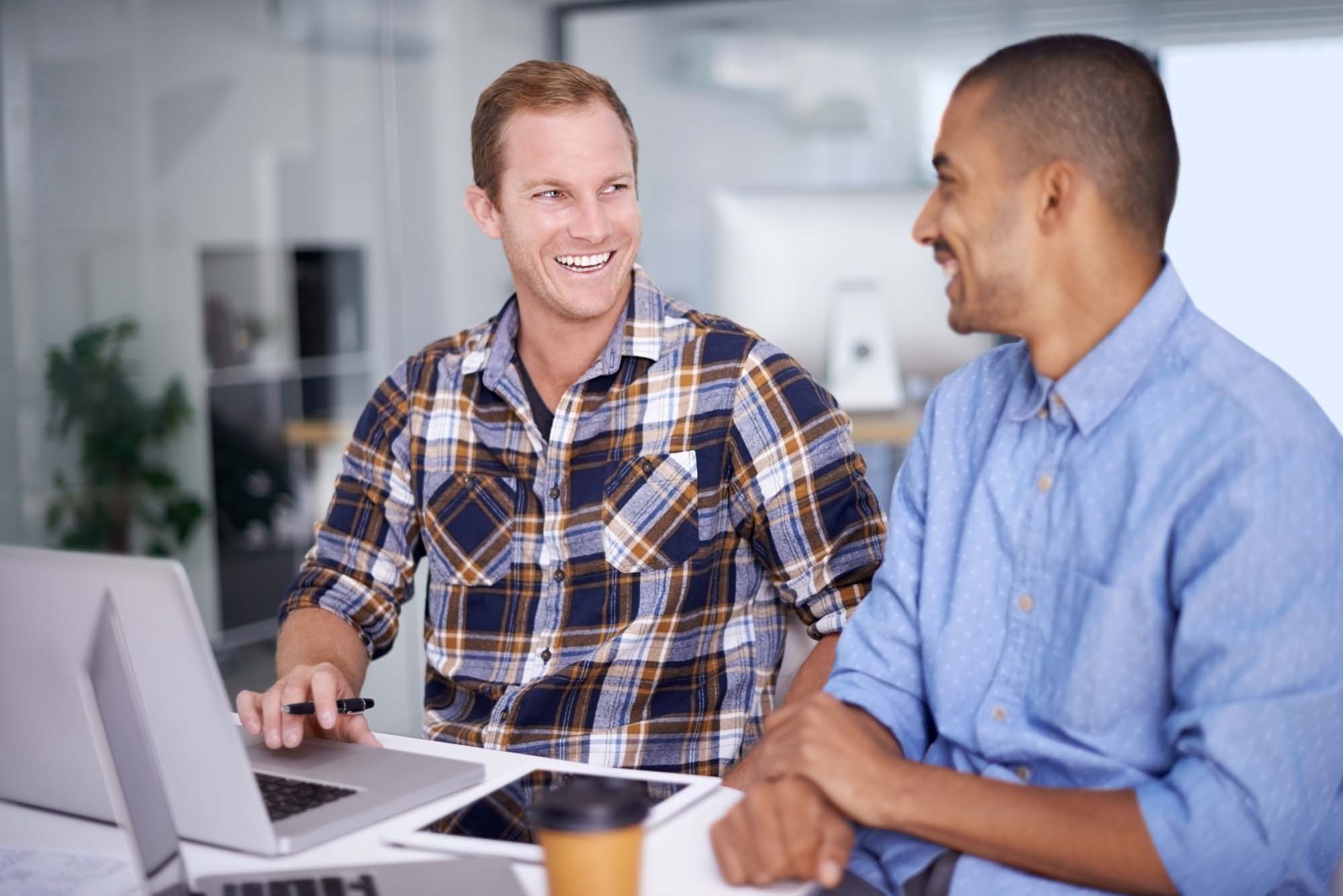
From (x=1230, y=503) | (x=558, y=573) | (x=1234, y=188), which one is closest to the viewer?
(x=1230, y=503)

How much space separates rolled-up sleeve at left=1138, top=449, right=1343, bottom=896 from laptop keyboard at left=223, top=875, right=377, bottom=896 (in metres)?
0.61

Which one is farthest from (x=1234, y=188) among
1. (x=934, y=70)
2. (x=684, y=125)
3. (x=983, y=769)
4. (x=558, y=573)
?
(x=983, y=769)

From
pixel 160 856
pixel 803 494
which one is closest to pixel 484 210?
pixel 803 494

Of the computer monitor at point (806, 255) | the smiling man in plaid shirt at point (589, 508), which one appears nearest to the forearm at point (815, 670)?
the smiling man in plaid shirt at point (589, 508)

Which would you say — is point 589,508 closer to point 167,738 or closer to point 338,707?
point 338,707

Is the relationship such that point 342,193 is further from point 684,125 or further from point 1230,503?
point 1230,503

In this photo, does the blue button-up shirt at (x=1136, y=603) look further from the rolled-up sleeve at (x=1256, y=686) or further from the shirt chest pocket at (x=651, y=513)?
the shirt chest pocket at (x=651, y=513)

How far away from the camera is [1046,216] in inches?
49.1

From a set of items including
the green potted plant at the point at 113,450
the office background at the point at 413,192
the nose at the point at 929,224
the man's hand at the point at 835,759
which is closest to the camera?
the man's hand at the point at 835,759

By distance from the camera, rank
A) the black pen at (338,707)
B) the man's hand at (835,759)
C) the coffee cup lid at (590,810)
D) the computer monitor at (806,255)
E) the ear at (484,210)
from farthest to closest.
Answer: the computer monitor at (806,255) < the ear at (484,210) < the black pen at (338,707) < the man's hand at (835,759) < the coffee cup lid at (590,810)

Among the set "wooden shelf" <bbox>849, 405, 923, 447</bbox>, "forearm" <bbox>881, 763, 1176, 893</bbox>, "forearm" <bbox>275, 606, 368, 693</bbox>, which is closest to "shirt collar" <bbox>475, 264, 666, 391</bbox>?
"forearm" <bbox>275, 606, 368, 693</bbox>

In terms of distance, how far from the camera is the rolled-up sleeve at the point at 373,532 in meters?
1.95

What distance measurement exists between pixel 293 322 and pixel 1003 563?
298 cm

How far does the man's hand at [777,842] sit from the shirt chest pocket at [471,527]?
79 cm
